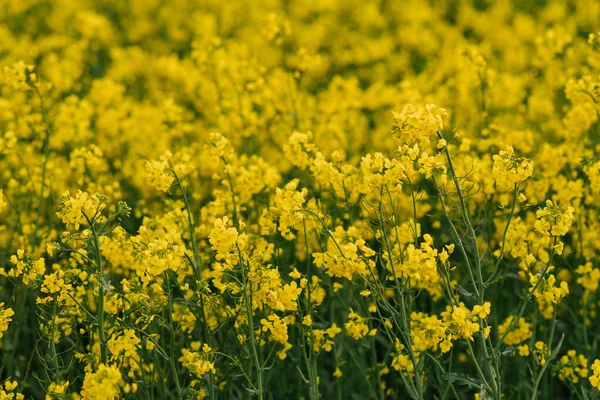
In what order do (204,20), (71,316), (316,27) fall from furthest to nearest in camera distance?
(316,27), (204,20), (71,316)

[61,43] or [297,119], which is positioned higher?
[297,119]

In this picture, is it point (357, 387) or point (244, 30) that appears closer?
point (357, 387)

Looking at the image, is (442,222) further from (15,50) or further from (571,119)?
(15,50)

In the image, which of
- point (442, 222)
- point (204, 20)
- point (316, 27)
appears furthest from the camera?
point (316, 27)

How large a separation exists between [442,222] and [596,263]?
142 cm

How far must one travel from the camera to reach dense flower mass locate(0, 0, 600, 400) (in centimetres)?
398

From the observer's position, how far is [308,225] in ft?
15.0

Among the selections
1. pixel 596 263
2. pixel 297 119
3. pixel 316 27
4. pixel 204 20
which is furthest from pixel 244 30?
pixel 596 263

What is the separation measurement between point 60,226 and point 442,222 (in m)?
2.97

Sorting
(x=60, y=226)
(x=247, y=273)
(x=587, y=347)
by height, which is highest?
→ (x=247, y=273)

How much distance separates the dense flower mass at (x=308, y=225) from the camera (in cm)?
398

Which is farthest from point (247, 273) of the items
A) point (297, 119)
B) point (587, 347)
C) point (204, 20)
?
point (204, 20)

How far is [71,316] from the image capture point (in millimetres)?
4570

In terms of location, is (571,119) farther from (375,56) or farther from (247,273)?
(375,56)
